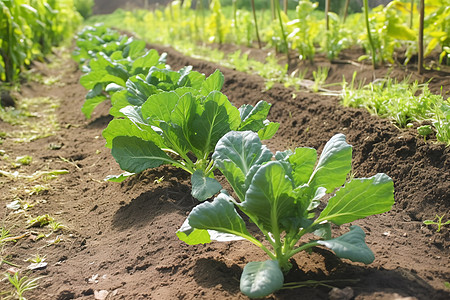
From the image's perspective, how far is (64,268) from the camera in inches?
86.5

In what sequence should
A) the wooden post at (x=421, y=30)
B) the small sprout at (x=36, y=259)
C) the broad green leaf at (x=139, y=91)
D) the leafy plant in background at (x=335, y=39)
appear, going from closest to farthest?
1. the small sprout at (x=36, y=259)
2. the broad green leaf at (x=139, y=91)
3. the wooden post at (x=421, y=30)
4. the leafy plant in background at (x=335, y=39)

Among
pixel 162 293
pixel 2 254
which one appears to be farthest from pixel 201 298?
pixel 2 254

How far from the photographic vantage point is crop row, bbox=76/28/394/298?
1.58 m

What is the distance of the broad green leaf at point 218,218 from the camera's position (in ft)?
5.29

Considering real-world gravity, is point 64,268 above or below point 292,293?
below

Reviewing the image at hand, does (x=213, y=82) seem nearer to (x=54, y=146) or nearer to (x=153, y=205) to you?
(x=153, y=205)

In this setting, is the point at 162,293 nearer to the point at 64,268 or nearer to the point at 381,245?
the point at 64,268

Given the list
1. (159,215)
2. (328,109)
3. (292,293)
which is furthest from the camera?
(328,109)

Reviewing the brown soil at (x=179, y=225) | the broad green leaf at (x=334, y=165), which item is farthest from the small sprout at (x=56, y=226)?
the broad green leaf at (x=334, y=165)

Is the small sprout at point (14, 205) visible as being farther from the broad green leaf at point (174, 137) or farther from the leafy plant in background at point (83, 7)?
the leafy plant in background at point (83, 7)

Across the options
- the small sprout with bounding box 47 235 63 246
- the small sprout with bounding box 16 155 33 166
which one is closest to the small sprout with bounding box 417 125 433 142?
the small sprout with bounding box 47 235 63 246

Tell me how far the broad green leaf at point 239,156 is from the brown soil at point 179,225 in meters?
0.38

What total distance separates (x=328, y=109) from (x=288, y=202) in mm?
2173

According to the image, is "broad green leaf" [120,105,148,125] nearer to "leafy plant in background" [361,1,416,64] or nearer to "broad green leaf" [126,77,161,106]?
"broad green leaf" [126,77,161,106]
